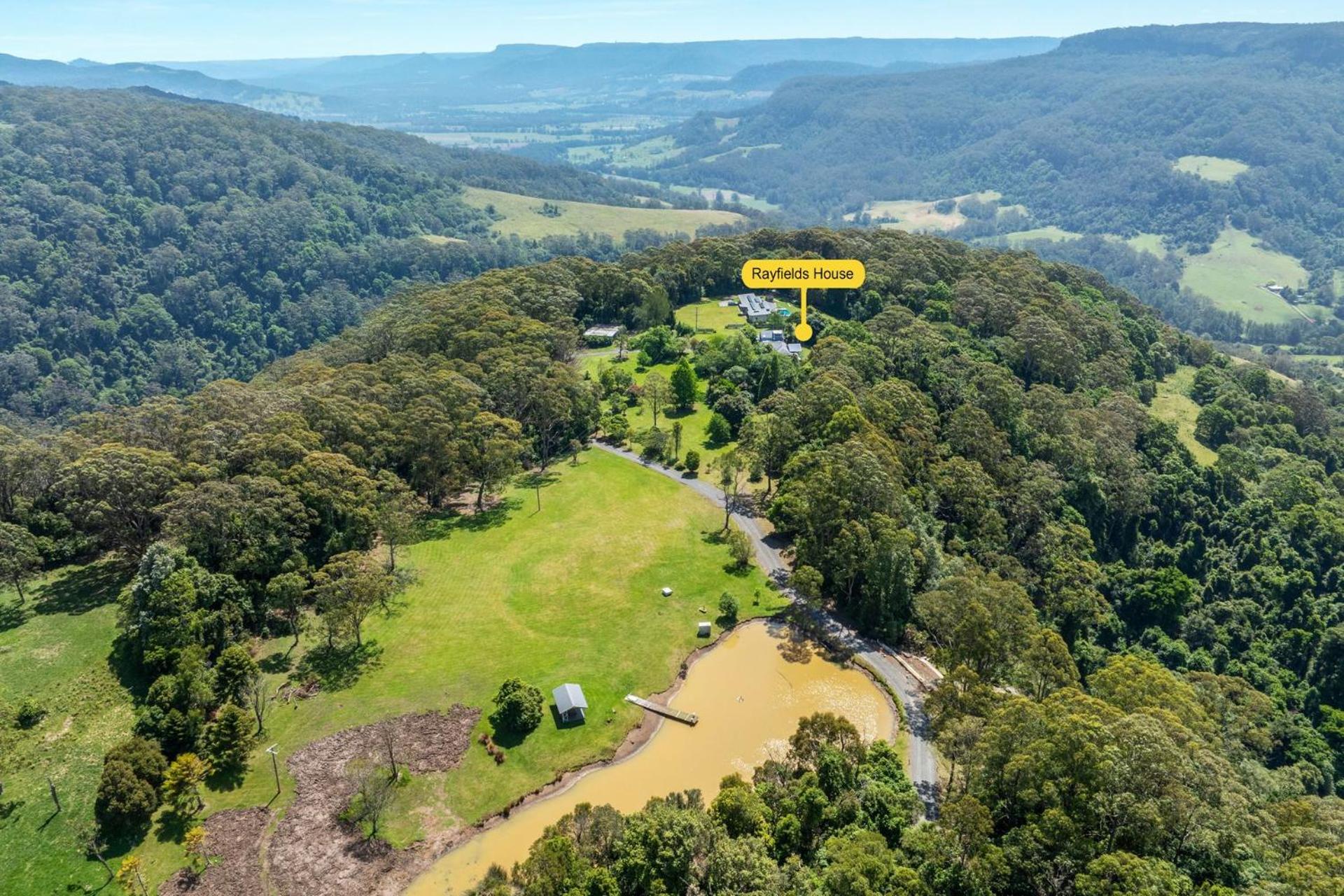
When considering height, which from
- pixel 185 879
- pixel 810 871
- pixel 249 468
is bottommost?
pixel 185 879

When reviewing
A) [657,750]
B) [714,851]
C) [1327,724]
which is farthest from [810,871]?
[1327,724]

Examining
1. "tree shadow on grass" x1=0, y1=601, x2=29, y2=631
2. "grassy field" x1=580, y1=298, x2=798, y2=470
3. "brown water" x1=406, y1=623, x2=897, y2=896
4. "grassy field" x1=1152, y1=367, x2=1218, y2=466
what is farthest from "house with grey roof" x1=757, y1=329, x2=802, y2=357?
"tree shadow on grass" x1=0, y1=601, x2=29, y2=631

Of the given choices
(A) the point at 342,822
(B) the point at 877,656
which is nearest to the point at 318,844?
(A) the point at 342,822

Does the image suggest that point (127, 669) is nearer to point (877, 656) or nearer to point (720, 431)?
point (877, 656)

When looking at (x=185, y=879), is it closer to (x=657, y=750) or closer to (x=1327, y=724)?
(x=657, y=750)

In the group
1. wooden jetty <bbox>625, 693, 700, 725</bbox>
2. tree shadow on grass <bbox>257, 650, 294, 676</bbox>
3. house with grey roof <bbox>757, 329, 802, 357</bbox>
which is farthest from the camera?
house with grey roof <bbox>757, 329, 802, 357</bbox>

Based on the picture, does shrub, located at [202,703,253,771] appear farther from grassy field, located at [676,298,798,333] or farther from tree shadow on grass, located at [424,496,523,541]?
grassy field, located at [676,298,798,333]

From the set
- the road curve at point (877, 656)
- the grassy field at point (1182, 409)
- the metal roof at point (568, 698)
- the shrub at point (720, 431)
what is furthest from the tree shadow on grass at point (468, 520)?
the grassy field at point (1182, 409)
